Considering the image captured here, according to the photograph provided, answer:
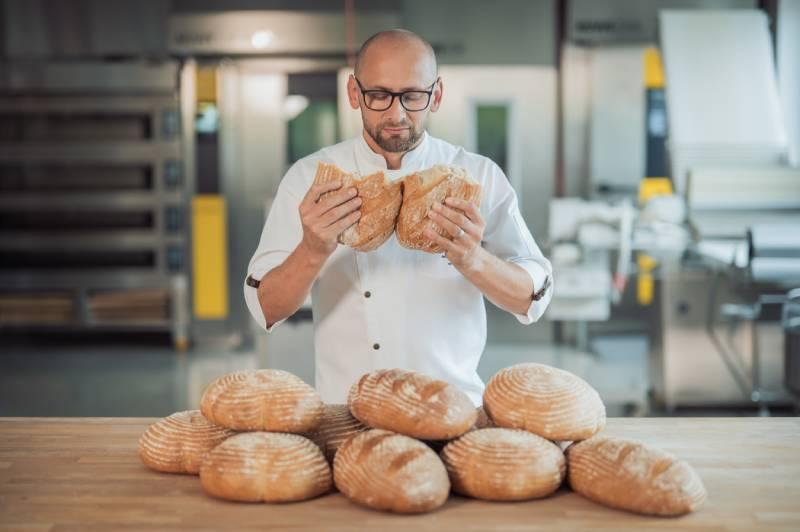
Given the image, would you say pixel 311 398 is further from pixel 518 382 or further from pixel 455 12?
pixel 455 12

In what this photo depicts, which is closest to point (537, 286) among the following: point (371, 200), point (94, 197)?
point (371, 200)

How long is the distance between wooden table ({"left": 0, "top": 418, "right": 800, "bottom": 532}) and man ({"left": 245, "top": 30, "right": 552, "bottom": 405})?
45 cm

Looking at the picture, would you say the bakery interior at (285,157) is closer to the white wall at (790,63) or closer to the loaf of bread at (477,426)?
the white wall at (790,63)

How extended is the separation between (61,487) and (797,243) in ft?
11.2

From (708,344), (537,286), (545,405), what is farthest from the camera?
(708,344)

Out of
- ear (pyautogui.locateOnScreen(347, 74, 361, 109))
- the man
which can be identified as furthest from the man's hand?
ear (pyautogui.locateOnScreen(347, 74, 361, 109))

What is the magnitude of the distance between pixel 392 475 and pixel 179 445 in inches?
15.6

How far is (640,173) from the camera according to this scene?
6.50 m

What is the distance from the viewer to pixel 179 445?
1.53m

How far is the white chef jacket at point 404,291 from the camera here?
7.12 ft

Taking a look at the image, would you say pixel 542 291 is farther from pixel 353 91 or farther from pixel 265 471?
pixel 265 471

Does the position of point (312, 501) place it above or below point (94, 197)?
below

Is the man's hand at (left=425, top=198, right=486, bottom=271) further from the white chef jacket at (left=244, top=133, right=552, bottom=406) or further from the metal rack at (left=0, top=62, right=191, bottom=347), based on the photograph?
the metal rack at (left=0, top=62, right=191, bottom=347)

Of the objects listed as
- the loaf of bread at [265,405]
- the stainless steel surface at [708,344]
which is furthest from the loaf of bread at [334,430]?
the stainless steel surface at [708,344]
